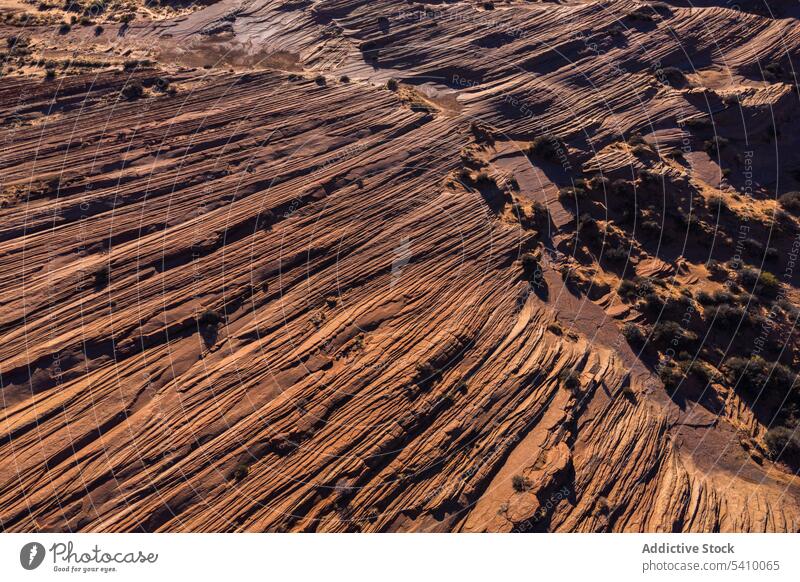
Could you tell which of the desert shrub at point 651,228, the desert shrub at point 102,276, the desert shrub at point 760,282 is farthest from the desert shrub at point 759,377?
the desert shrub at point 102,276

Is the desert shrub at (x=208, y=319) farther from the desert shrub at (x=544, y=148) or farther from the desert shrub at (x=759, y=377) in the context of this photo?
the desert shrub at (x=759, y=377)

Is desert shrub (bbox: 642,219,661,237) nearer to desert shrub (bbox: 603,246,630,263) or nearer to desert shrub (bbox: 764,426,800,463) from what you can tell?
desert shrub (bbox: 603,246,630,263)

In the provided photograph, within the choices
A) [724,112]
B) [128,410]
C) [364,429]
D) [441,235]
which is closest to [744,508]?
[364,429]

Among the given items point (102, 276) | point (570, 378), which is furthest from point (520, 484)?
point (102, 276)

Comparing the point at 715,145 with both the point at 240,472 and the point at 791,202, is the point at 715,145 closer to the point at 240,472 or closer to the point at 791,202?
the point at 791,202

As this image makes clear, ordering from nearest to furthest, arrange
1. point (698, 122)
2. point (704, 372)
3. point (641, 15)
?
1. point (704, 372)
2. point (698, 122)
3. point (641, 15)

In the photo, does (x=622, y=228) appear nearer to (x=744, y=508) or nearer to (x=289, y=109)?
(x=744, y=508)
